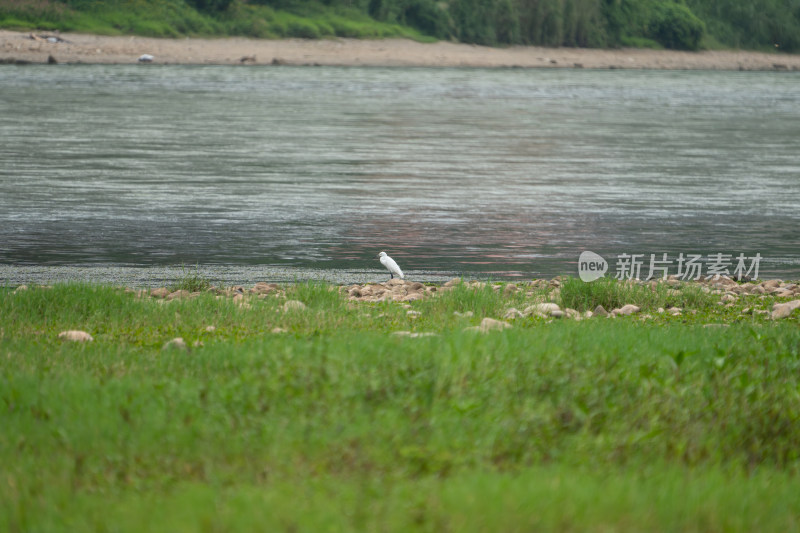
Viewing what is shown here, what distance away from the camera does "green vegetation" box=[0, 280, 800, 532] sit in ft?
16.9

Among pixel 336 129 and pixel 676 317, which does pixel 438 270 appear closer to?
pixel 676 317

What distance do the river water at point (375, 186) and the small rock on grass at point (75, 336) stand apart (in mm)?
4753

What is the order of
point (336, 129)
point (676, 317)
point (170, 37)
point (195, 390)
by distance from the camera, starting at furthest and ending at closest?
point (170, 37)
point (336, 129)
point (676, 317)
point (195, 390)

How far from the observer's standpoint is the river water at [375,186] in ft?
52.6

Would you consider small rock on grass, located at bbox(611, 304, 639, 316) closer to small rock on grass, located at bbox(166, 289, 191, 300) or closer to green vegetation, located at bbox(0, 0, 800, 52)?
small rock on grass, located at bbox(166, 289, 191, 300)

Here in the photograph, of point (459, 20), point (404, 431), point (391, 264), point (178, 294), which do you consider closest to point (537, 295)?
point (391, 264)

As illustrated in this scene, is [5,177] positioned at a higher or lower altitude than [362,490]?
lower

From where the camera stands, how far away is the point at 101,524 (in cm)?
502

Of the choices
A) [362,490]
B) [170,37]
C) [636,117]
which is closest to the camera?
[362,490]

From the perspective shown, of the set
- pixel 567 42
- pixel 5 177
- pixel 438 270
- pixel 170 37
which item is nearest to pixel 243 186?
pixel 5 177

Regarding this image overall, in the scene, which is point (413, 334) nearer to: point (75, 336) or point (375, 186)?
point (75, 336)

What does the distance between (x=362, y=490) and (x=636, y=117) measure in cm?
4574

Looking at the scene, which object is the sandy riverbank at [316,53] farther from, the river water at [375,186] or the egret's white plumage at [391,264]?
the egret's white plumage at [391,264]

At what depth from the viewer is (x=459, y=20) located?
385 ft
